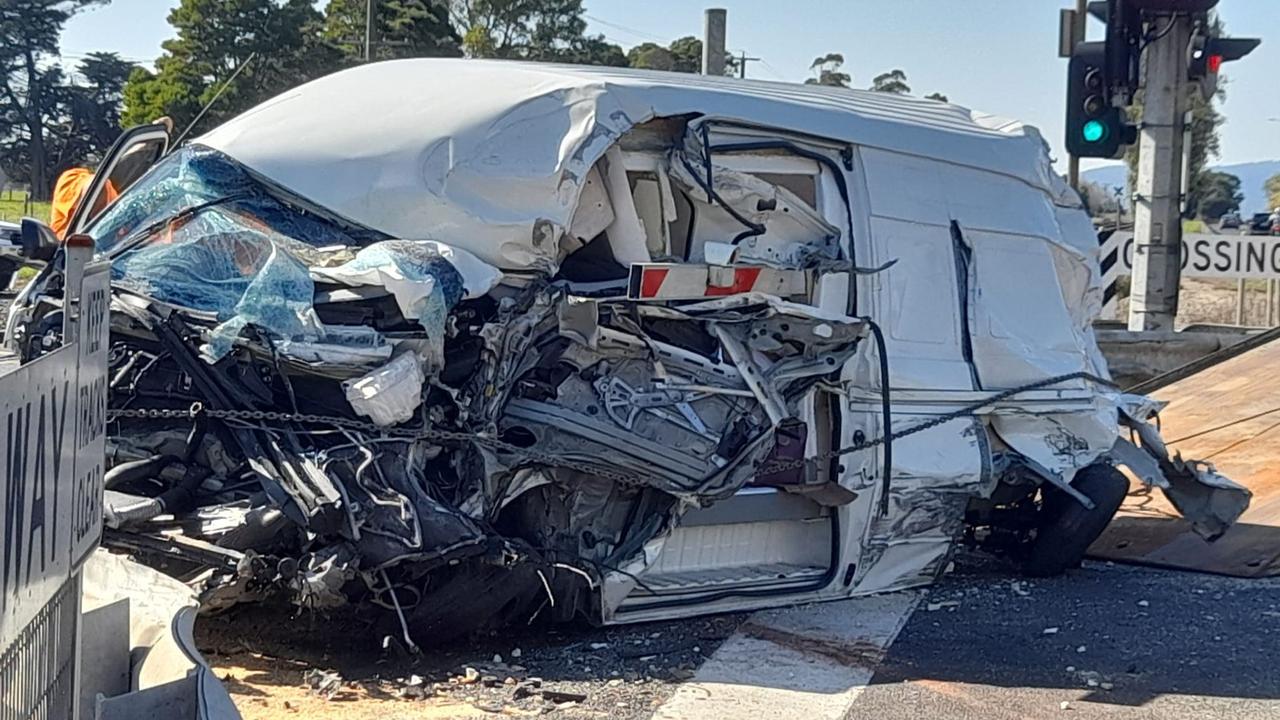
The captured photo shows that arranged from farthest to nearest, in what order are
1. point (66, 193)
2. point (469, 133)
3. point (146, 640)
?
point (66, 193), point (469, 133), point (146, 640)

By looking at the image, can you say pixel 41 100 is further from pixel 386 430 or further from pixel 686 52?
pixel 386 430

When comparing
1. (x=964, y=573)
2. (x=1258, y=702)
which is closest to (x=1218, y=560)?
(x=964, y=573)

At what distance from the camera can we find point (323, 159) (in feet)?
19.5

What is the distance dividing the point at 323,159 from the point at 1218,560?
4814 mm

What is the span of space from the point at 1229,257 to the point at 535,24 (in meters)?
39.7

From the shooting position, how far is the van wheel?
7.01 metres

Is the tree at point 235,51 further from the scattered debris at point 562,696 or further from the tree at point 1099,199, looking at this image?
the scattered debris at point 562,696

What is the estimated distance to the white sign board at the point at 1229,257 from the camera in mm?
16359

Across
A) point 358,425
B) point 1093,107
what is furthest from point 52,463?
point 1093,107

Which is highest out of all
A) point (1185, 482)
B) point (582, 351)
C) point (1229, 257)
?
point (1229, 257)

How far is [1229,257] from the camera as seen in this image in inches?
648

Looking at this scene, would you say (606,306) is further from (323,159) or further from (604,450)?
(323,159)

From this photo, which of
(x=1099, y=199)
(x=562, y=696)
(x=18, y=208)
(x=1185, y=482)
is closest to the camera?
(x=562, y=696)

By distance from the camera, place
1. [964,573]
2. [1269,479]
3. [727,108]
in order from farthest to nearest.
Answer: [1269,479] → [964,573] → [727,108]
